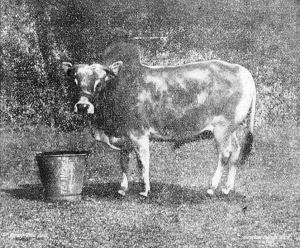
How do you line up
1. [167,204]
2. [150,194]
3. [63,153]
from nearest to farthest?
[167,204]
[150,194]
[63,153]

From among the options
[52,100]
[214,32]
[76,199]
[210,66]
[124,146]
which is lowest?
[76,199]

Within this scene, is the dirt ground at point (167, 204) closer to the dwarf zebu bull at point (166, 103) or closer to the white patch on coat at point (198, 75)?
the dwarf zebu bull at point (166, 103)

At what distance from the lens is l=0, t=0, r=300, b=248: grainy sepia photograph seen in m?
3.99

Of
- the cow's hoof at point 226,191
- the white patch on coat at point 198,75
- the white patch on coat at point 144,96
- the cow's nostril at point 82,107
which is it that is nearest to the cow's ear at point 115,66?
the white patch on coat at point 144,96

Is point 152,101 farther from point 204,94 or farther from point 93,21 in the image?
point 93,21

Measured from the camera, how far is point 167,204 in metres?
3.88

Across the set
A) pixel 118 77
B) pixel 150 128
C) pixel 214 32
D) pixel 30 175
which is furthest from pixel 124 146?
pixel 214 32

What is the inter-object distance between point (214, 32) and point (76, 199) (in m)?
1.67

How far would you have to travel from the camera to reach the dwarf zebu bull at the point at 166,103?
157 inches

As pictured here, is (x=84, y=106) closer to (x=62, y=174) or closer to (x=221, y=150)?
(x=62, y=174)

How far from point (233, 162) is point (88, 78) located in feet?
4.15

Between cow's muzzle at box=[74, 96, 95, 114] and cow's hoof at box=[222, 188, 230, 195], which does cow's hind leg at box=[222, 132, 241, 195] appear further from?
cow's muzzle at box=[74, 96, 95, 114]

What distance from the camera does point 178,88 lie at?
4.05 meters

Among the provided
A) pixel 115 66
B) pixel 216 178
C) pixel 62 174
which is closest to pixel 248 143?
pixel 216 178
